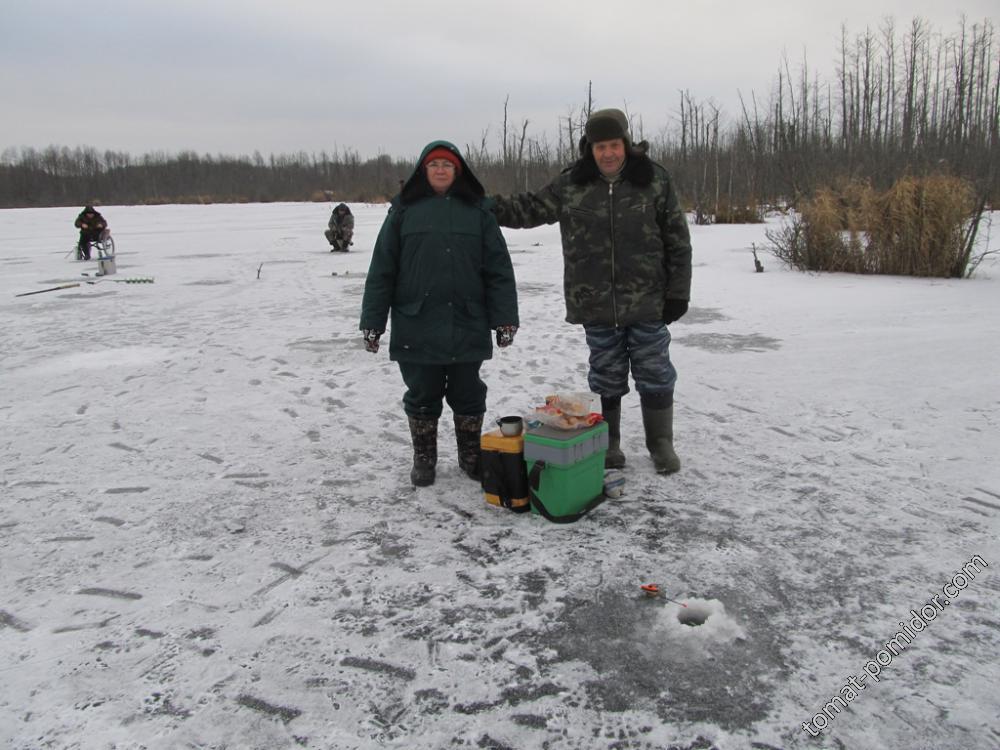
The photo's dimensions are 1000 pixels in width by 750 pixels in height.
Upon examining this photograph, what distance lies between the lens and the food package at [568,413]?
10.4 feet

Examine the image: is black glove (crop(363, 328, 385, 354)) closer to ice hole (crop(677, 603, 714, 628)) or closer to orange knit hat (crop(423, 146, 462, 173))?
orange knit hat (crop(423, 146, 462, 173))

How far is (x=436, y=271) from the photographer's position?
11.0 ft

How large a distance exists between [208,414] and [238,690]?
3.01m

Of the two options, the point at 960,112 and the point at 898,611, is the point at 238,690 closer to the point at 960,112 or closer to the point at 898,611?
the point at 898,611

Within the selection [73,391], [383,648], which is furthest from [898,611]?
[73,391]

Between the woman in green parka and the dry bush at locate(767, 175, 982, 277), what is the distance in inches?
316

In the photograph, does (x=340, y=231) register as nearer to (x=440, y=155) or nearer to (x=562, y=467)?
(x=440, y=155)

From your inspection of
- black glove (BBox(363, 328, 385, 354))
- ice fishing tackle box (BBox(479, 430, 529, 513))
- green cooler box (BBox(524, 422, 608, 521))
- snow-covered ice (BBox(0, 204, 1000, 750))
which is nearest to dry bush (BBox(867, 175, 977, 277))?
snow-covered ice (BBox(0, 204, 1000, 750))

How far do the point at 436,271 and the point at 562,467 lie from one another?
1.10 meters

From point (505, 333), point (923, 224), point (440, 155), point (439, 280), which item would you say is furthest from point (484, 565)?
point (923, 224)

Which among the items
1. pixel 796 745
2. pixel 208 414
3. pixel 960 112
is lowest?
pixel 796 745

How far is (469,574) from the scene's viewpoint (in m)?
2.74

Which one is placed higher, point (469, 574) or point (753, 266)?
point (753, 266)

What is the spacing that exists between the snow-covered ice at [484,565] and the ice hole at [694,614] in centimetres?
2
